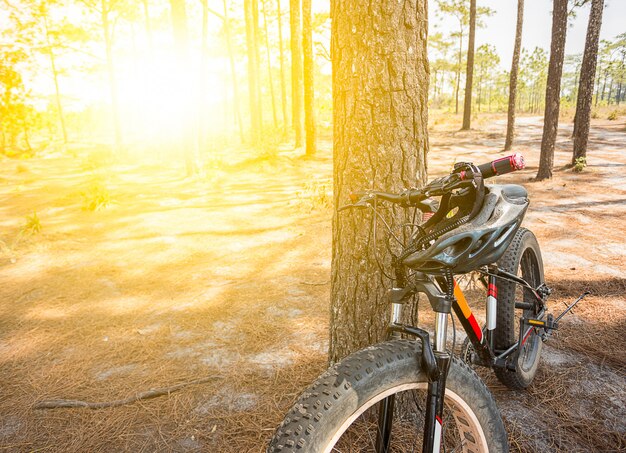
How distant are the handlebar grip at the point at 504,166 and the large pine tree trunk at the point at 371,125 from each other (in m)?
0.66

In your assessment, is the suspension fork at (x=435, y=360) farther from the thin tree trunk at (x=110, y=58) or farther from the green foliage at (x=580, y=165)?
the thin tree trunk at (x=110, y=58)

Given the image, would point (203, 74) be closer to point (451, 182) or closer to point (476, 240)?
point (451, 182)

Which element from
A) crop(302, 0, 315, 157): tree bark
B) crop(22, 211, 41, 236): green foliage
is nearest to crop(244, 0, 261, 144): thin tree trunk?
crop(302, 0, 315, 157): tree bark

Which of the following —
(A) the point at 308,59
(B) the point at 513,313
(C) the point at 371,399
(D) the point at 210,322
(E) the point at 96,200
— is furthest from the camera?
(A) the point at 308,59

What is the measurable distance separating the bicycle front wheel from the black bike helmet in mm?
344

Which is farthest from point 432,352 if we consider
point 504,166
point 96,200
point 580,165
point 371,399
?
point 580,165

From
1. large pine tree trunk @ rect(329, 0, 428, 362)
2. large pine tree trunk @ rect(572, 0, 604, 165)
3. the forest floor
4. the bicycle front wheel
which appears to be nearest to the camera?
the bicycle front wheel

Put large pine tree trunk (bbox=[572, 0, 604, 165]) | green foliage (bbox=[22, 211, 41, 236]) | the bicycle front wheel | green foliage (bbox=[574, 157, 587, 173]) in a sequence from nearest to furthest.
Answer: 1. the bicycle front wheel
2. green foliage (bbox=[22, 211, 41, 236])
3. large pine tree trunk (bbox=[572, 0, 604, 165])
4. green foliage (bbox=[574, 157, 587, 173])

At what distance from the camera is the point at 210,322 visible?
3.64 meters

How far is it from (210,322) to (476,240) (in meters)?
2.98

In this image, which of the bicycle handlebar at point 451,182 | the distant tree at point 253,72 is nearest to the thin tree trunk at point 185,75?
the distant tree at point 253,72

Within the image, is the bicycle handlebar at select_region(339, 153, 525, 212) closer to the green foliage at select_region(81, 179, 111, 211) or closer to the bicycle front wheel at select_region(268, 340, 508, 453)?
the bicycle front wheel at select_region(268, 340, 508, 453)

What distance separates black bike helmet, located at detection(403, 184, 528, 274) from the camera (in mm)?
1293

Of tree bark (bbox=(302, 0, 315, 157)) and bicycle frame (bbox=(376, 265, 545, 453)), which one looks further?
tree bark (bbox=(302, 0, 315, 157))
